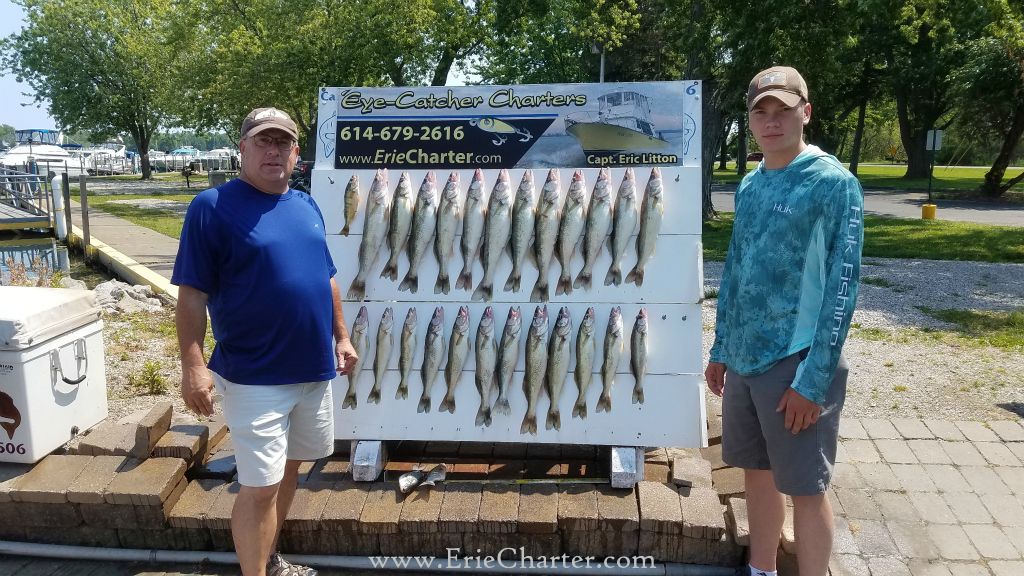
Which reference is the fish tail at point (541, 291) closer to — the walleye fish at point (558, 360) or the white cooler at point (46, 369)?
the walleye fish at point (558, 360)

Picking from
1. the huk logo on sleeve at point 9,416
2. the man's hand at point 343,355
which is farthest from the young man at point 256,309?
the huk logo on sleeve at point 9,416

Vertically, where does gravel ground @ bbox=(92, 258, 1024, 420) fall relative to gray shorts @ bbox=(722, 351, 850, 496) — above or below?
below

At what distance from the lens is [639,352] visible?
3617 mm

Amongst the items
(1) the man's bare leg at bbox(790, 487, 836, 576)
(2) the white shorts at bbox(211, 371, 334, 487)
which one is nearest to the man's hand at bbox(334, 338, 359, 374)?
(2) the white shorts at bbox(211, 371, 334, 487)

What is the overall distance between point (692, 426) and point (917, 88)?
38.8 m

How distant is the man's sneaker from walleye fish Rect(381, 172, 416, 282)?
4.90ft

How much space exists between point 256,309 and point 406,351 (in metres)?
1.11

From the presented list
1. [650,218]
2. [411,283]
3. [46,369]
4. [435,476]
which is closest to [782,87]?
[650,218]

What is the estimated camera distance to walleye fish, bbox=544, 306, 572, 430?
142 inches

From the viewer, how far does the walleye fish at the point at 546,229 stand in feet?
11.8

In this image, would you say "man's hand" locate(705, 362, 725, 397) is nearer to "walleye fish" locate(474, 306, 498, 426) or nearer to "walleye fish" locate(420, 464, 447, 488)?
"walleye fish" locate(474, 306, 498, 426)

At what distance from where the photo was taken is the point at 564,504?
133 inches

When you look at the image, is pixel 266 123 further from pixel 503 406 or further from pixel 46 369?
pixel 46 369

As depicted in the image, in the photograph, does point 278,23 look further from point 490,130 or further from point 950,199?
point 950,199
